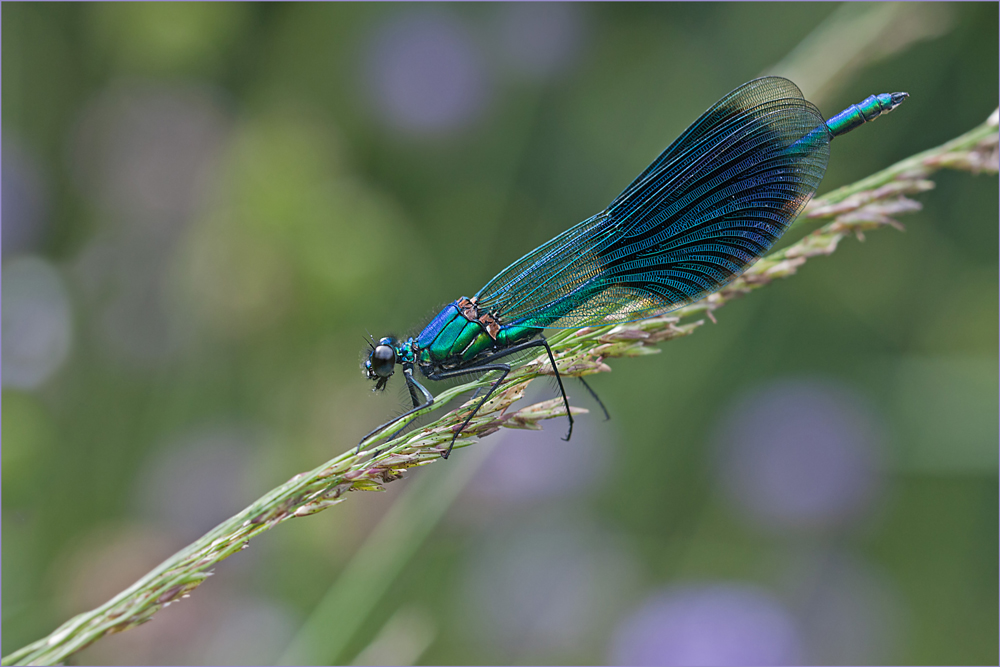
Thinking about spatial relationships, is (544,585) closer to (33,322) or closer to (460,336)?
(460,336)

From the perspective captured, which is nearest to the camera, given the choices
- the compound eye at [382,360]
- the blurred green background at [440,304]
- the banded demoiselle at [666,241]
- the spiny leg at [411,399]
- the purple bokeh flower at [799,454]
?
the spiny leg at [411,399]

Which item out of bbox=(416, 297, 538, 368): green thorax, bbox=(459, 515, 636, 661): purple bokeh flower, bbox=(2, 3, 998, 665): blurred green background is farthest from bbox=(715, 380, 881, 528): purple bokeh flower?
bbox=(416, 297, 538, 368): green thorax

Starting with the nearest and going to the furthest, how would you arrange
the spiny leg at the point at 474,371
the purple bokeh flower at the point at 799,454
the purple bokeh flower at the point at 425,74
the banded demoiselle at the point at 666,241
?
1. the spiny leg at the point at 474,371
2. the banded demoiselle at the point at 666,241
3. the purple bokeh flower at the point at 799,454
4. the purple bokeh flower at the point at 425,74

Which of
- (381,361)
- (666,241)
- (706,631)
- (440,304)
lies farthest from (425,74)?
(706,631)

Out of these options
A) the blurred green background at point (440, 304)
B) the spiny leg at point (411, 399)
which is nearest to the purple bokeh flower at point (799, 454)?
the blurred green background at point (440, 304)

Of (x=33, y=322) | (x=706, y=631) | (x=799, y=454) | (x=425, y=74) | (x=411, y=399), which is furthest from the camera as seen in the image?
(x=425, y=74)

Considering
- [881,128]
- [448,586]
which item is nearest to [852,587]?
[448,586]

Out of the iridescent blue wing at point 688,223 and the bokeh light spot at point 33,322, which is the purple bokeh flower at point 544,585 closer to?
the iridescent blue wing at point 688,223

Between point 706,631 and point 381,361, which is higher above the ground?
point 381,361
